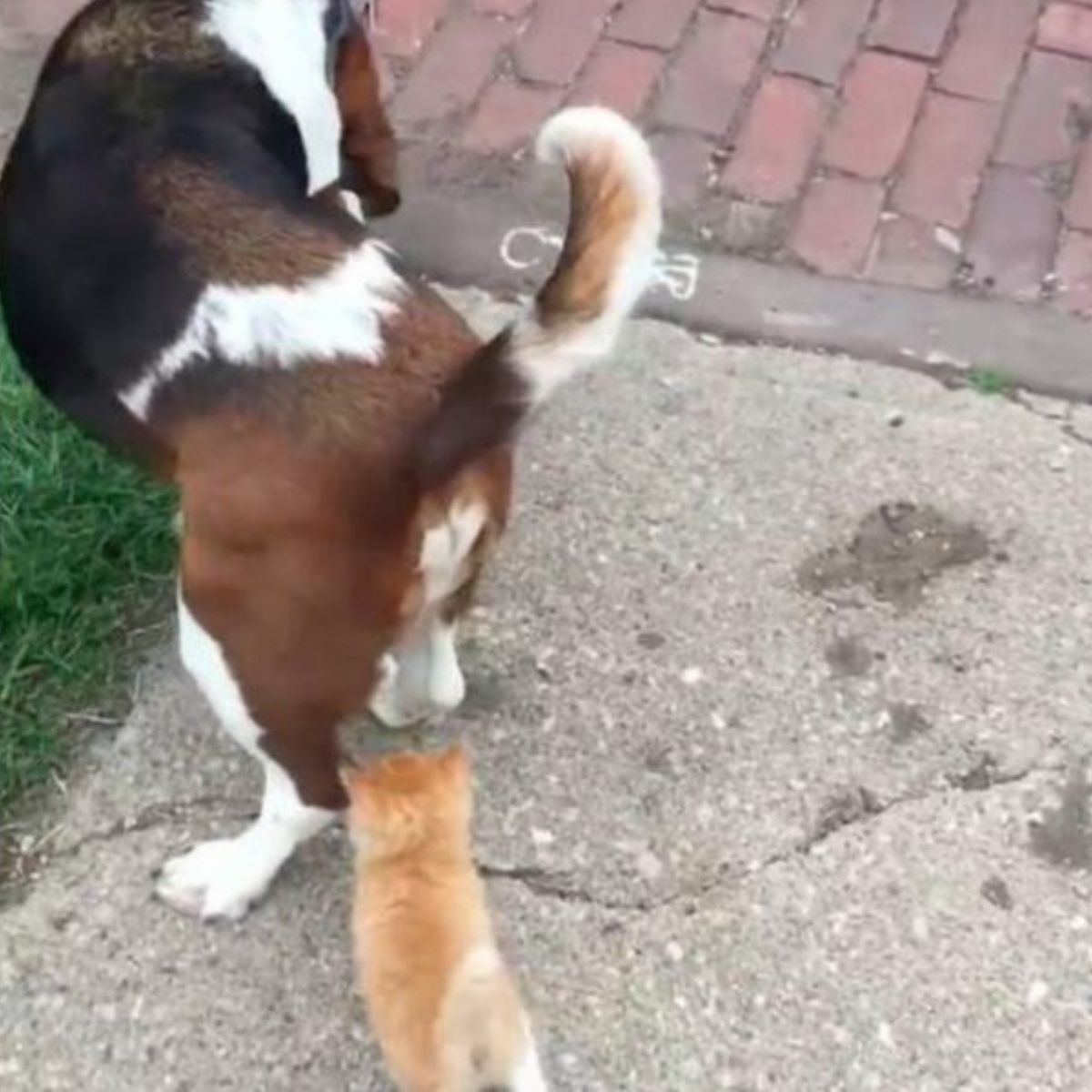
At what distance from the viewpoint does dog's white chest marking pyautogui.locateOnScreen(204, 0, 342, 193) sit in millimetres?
3316

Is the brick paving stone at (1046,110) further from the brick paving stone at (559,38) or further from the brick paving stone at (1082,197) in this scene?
the brick paving stone at (559,38)

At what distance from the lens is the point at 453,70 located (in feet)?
15.0

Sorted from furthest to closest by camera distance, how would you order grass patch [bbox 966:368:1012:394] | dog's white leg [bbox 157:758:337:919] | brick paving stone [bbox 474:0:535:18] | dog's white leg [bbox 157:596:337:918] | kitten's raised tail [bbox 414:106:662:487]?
brick paving stone [bbox 474:0:535:18], grass patch [bbox 966:368:1012:394], dog's white leg [bbox 157:758:337:919], dog's white leg [bbox 157:596:337:918], kitten's raised tail [bbox 414:106:662:487]

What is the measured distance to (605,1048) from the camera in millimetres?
3246

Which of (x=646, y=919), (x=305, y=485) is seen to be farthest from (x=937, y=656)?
(x=305, y=485)

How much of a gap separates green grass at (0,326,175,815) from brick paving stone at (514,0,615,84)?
125 cm

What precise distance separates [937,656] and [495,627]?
2.24ft

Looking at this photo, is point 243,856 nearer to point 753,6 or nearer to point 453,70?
point 453,70

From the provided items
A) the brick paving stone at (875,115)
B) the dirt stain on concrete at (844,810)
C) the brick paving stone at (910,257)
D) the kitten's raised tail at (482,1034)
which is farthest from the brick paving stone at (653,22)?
the kitten's raised tail at (482,1034)

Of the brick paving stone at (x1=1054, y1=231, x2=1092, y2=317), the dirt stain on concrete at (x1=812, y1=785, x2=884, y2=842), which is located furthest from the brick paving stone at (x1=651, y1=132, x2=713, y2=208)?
the dirt stain on concrete at (x1=812, y1=785, x2=884, y2=842)

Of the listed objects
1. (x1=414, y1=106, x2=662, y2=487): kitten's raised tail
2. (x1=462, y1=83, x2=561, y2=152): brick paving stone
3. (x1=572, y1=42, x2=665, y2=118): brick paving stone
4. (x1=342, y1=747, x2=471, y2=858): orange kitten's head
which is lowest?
(x1=462, y1=83, x2=561, y2=152): brick paving stone

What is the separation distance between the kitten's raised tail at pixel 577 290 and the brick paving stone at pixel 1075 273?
5.56 ft

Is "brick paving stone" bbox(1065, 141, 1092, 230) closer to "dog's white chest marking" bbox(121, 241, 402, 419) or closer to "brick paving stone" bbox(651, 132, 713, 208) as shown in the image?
"brick paving stone" bbox(651, 132, 713, 208)

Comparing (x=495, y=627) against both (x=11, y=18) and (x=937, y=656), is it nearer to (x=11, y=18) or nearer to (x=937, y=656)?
(x=937, y=656)
